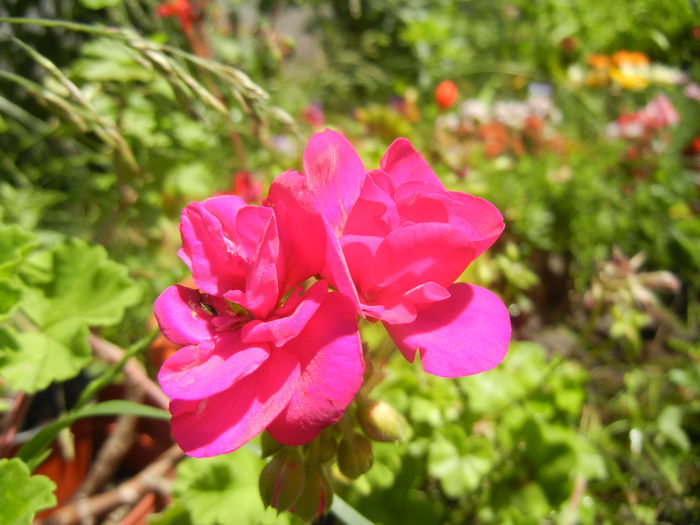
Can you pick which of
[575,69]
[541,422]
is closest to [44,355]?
[541,422]

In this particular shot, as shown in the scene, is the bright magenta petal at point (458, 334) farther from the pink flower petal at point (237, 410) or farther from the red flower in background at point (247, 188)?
the red flower in background at point (247, 188)

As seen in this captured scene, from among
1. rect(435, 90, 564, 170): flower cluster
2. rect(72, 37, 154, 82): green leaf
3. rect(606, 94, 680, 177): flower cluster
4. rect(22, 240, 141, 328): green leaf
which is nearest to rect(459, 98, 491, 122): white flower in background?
rect(435, 90, 564, 170): flower cluster

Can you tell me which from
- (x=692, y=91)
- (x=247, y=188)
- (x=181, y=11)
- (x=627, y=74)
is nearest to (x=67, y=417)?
(x=247, y=188)

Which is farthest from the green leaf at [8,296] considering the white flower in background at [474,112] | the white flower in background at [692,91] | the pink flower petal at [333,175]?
the white flower in background at [692,91]

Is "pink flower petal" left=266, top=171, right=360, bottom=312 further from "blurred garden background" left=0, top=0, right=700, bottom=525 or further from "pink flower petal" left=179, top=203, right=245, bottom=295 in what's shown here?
"blurred garden background" left=0, top=0, right=700, bottom=525

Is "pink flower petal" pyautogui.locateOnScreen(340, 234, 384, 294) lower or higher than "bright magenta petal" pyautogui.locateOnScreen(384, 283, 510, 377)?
higher

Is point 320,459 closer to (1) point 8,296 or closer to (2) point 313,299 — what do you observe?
(2) point 313,299
